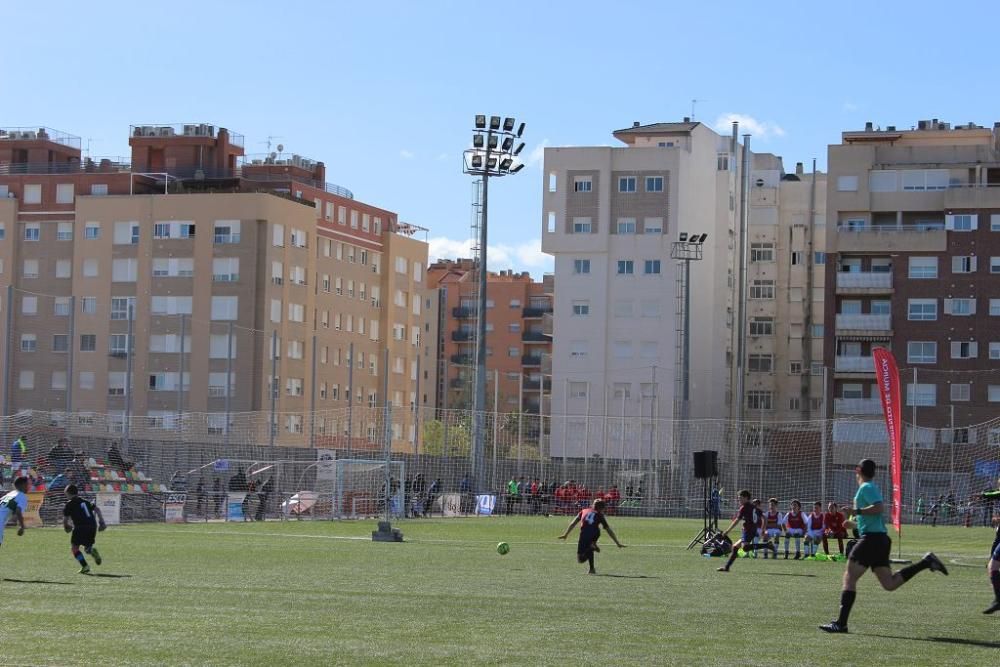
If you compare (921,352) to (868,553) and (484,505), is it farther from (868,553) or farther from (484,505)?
(868,553)

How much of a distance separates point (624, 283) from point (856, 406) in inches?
668

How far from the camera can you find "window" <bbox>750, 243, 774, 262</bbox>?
361ft

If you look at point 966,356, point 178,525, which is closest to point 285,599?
point 178,525

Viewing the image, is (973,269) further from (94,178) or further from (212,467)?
(94,178)

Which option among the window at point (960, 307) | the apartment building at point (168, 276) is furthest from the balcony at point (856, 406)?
the apartment building at point (168, 276)

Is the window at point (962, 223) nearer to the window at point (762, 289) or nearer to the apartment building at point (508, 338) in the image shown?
the window at point (762, 289)

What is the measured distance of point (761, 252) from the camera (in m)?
110

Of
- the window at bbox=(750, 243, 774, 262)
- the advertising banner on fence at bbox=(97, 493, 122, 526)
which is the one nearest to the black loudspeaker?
the advertising banner on fence at bbox=(97, 493, 122, 526)

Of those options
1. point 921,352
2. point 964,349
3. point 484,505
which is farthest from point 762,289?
point 484,505

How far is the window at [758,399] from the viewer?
107938mm

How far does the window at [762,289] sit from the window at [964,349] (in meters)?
19.7

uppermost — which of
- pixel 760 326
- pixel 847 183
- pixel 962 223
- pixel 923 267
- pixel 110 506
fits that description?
pixel 847 183

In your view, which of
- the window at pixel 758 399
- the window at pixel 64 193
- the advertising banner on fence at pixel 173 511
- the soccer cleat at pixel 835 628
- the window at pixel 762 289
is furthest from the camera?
the window at pixel 762 289

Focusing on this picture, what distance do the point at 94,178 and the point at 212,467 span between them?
158ft
